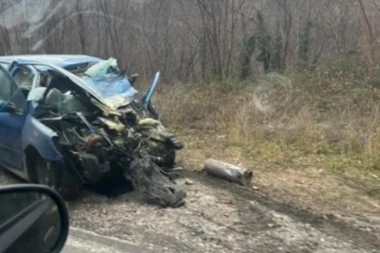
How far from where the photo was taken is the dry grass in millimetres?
7770

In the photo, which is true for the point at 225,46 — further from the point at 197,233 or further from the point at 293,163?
the point at 197,233

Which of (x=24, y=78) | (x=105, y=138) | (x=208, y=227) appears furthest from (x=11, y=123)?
(x=208, y=227)

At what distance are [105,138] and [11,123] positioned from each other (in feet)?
4.51

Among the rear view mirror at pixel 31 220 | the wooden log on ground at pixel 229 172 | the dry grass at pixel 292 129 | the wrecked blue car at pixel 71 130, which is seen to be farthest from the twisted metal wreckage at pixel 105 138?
the rear view mirror at pixel 31 220

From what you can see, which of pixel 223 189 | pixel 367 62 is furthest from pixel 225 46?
pixel 223 189

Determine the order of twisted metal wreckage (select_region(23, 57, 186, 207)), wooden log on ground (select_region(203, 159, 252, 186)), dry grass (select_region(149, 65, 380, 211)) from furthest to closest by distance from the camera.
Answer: dry grass (select_region(149, 65, 380, 211))
wooden log on ground (select_region(203, 159, 252, 186))
twisted metal wreckage (select_region(23, 57, 186, 207))

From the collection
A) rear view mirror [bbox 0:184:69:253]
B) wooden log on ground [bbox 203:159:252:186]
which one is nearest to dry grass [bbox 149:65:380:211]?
wooden log on ground [bbox 203:159:252:186]

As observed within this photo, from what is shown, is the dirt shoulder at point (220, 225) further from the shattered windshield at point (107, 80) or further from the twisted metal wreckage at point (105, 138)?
the shattered windshield at point (107, 80)

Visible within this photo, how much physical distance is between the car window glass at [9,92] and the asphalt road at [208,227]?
4.63 feet

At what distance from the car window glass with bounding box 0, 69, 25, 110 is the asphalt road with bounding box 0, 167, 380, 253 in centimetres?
141

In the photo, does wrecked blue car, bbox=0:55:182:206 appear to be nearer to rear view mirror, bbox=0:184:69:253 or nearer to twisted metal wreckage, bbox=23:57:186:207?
twisted metal wreckage, bbox=23:57:186:207

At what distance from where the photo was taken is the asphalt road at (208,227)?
559 cm

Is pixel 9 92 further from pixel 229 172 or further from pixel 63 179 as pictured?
pixel 229 172

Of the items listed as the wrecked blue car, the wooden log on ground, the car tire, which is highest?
the wrecked blue car
